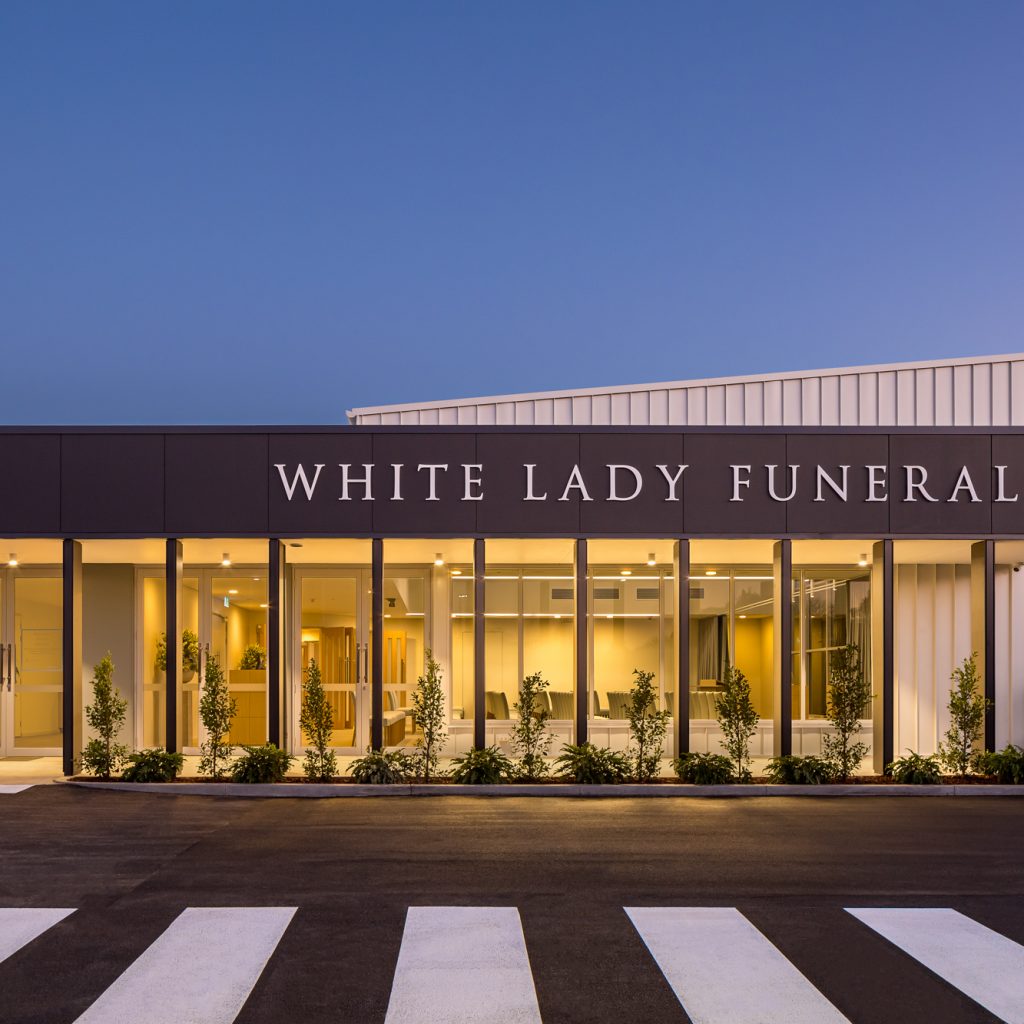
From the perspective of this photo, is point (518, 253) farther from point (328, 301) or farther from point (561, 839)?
point (561, 839)

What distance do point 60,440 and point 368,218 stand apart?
124 metres

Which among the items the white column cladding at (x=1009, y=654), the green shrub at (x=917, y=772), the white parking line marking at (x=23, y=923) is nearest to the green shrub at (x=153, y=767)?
the white parking line marking at (x=23, y=923)

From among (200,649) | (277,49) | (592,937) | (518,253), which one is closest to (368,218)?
(518,253)

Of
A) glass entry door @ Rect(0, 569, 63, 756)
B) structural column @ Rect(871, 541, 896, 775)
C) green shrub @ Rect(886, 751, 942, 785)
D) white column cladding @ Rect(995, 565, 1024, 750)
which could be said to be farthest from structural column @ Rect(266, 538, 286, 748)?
white column cladding @ Rect(995, 565, 1024, 750)

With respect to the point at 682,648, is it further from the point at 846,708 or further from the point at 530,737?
the point at 530,737

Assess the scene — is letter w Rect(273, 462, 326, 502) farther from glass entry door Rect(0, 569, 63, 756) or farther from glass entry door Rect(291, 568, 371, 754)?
glass entry door Rect(0, 569, 63, 756)

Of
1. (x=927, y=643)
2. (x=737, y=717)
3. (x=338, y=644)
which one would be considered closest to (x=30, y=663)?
(x=338, y=644)

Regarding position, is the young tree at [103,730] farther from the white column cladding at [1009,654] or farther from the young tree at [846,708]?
the white column cladding at [1009,654]

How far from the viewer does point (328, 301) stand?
548 ft

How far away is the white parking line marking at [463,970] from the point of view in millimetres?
5355

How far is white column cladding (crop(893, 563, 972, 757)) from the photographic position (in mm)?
16906

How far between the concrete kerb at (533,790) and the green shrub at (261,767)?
0.53ft

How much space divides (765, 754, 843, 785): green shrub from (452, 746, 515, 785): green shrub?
3.60 metres

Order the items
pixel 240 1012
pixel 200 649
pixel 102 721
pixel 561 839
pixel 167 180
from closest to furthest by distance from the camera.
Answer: pixel 240 1012, pixel 561 839, pixel 102 721, pixel 200 649, pixel 167 180
